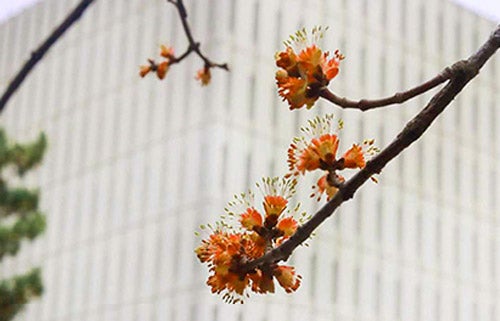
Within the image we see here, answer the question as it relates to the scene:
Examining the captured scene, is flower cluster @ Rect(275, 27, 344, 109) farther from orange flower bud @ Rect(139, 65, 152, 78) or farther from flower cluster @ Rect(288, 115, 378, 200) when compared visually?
orange flower bud @ Rect(139, 65, 152, 78)

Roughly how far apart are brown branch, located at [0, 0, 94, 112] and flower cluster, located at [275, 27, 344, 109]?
565 mm

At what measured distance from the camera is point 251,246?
2.61 ft

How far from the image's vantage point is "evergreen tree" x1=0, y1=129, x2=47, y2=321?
1149cm

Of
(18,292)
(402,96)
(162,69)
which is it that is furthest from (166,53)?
(18,292)

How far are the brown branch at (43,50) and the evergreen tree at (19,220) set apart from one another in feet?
33.7

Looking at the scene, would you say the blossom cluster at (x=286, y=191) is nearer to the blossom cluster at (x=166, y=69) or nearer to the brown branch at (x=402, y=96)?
the brown branch at (x=402, y=96)

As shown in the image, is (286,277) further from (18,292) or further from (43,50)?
(18,292)

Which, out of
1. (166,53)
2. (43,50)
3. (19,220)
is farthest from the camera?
(19,220)

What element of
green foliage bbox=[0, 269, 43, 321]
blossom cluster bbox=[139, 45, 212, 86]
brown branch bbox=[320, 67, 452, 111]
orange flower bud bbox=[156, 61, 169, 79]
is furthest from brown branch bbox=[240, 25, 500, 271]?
green foliage bbox=[0, 269, 43, 321]

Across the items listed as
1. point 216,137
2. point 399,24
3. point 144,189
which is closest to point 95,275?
point 144,189

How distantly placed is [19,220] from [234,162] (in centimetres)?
621

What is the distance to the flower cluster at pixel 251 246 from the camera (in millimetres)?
775

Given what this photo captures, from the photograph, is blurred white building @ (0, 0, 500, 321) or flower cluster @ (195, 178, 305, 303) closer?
flower cluster @ (195, 178, 305, 303)

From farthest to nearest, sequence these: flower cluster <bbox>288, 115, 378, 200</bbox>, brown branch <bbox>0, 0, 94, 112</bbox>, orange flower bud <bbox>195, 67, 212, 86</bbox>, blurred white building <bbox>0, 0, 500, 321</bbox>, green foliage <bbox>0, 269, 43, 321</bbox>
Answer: blurred white building <bbox>0, 0, 500, 321</bbox>
green foliage <bbox>0, 269, 43, 321</bbox>
orange flower bud <bbox>195, 67, 212, 86</bbox>
brown branch <bbox>0, 0, 94, 112</bbox>
flower cluster <bbox>288, 115, 378, 200</bbox>
